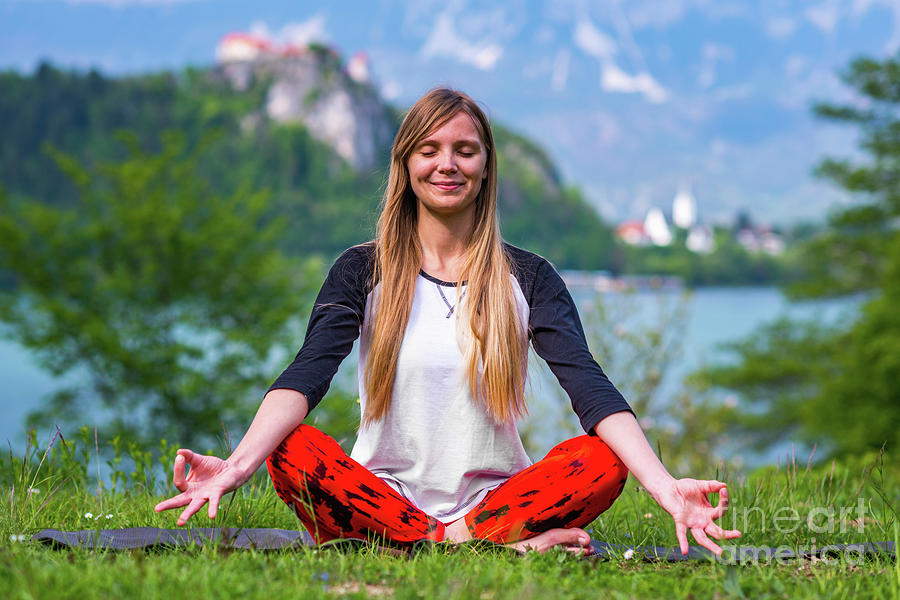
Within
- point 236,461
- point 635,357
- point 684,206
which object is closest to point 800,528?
point 236,461

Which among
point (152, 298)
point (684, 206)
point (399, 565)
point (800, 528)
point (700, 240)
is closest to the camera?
point (399, 565)

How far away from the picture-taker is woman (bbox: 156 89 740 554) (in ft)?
8.36

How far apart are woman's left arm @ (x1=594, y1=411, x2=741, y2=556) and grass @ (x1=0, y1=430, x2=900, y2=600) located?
0.33 ft

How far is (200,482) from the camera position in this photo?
2.32 metres

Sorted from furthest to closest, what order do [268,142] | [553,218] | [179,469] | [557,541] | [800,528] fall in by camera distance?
[553,218] → [268,142] → [800,528] → [557,541] → [179,469]

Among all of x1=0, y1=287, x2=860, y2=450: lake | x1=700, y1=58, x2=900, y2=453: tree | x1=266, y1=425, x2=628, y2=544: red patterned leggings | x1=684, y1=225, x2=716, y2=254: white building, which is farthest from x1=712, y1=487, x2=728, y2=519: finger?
x1=684, y1=225, x2=716, y2=254: white building

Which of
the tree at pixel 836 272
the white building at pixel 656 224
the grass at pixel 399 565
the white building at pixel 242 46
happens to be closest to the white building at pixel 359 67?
the white building at pixel 242 46

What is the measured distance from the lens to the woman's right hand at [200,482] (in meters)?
2.21

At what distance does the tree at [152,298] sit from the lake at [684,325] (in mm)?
990

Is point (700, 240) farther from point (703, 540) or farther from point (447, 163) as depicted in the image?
point (703, 540)

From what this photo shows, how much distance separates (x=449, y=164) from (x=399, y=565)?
125cm

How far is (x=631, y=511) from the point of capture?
3590 millimetres

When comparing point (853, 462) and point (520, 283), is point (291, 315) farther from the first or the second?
point (520, 283)

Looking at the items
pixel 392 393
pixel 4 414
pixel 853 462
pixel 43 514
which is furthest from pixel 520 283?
pixel 4 414
